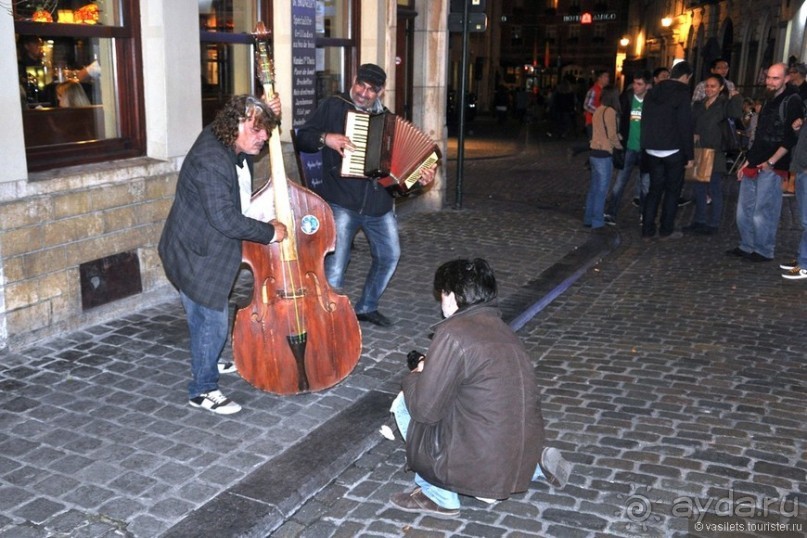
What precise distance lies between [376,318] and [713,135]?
561cm

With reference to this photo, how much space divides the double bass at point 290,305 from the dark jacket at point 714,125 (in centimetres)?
661

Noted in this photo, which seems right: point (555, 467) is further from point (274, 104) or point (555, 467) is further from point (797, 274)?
point (797, 274)

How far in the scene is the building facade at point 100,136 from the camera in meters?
5.41

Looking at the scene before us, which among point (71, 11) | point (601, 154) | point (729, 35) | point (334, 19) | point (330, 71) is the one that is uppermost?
point (729, 35)

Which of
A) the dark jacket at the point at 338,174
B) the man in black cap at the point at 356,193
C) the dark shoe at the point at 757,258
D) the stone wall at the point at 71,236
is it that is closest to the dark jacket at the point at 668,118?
the dark shoe at the point at 757,258

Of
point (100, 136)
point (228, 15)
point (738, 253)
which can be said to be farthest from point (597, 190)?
point (100, 136)

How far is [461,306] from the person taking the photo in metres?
3.48

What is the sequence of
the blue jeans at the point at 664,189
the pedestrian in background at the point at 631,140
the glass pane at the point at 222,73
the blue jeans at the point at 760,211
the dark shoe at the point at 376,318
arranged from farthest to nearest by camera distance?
the pedestrian in background at the point at 631,140 → the blue jeans at the point at 664,189 → the blue jeans at the point at 760,211 → the glass pane at the point at 222,73 → the dark shoe at the point at 376,318

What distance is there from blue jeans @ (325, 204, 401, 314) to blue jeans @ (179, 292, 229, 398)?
1.45 metres

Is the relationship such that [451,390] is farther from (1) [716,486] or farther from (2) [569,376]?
(2) [569,376]

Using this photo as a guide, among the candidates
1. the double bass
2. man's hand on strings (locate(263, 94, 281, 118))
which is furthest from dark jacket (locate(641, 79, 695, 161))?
man's hand on strings (locate(263, 94, 281, 118))

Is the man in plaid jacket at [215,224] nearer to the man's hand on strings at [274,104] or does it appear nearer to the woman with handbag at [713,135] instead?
the man's hand on strings at [274,104]

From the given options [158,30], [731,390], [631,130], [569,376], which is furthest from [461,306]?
[631,130]

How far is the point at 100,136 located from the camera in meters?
6.41
